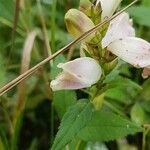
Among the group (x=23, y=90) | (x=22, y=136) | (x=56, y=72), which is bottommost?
(x=22, y=136)

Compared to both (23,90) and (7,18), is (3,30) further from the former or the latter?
(23,90)

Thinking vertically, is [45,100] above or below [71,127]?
below

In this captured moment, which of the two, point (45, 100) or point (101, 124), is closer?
point (101, 124)

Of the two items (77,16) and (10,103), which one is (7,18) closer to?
(10,103)

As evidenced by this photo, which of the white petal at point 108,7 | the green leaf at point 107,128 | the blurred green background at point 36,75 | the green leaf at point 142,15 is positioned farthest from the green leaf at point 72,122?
the green leaf at point 142,15

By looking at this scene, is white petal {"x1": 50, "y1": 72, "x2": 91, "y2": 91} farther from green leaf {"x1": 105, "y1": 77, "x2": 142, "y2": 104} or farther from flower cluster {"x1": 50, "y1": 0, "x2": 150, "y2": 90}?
green leaf {"x1": 105, "y1": 77, "x2": 142, "y2": 104}

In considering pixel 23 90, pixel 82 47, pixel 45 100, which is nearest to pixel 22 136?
pixel 45 100

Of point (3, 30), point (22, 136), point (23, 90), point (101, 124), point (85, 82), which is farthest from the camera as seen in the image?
point (3, 30)

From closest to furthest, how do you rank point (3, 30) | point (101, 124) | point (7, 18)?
point (101, 124)
point (7, 18)
point (3, 30)
